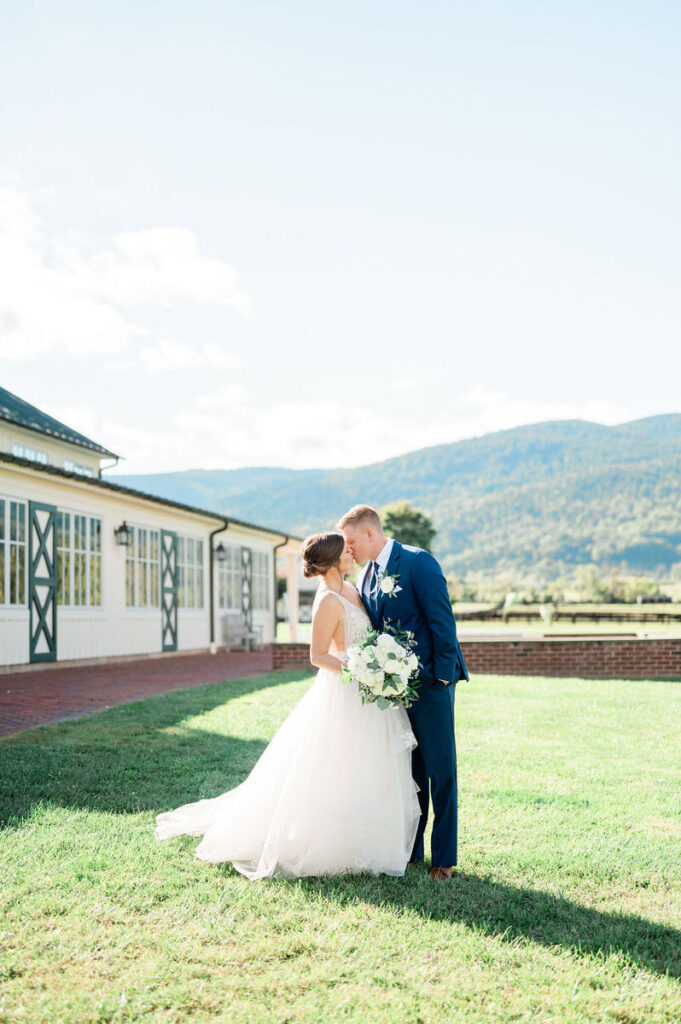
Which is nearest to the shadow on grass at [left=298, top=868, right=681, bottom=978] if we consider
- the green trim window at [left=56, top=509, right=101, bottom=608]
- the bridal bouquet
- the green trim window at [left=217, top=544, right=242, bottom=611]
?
the bridal bouquet

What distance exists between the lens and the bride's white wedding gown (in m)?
4.15

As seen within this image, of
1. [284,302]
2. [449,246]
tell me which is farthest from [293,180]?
[284,302]

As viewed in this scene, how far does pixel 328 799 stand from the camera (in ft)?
13.9

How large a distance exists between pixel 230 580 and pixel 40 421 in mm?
7814

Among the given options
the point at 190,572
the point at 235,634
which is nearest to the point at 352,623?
the point at 190,572

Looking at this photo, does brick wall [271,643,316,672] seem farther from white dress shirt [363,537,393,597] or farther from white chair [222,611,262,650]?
white dress shirt [363,537,393,597]

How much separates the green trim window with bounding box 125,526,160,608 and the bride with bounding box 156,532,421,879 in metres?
13.1

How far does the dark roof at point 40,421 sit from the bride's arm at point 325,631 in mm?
18915

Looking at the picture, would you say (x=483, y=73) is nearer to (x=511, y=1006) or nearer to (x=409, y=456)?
(x=511, y=1006)

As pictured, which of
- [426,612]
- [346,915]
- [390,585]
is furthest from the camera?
[426,612]

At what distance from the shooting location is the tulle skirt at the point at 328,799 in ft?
13.6

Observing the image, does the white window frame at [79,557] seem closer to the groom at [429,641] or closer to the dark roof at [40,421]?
the dark roof at [40,421]

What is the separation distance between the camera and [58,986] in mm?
2934

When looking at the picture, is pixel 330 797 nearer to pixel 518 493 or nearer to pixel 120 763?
pixel 120 763
